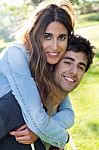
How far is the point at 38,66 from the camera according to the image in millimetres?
2795

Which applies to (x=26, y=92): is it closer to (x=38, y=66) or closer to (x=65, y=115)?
(x=38, y=66)

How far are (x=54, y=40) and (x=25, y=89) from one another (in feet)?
1.49

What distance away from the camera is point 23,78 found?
2.69 meters

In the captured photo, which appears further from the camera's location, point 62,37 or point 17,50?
point 62,37

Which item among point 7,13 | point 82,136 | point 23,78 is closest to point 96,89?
point 82,136

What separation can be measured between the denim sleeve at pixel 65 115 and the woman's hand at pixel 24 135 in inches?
12.8

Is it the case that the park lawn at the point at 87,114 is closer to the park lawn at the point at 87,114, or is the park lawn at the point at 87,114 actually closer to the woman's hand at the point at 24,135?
the park lawn at the point at 87,114

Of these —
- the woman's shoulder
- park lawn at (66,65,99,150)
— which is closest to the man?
the woman's shoulder

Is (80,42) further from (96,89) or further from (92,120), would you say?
(96,89)

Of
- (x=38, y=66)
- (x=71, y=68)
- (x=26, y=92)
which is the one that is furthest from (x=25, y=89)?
(x=71, y=68)

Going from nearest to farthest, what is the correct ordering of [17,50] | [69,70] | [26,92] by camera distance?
[26,92]
[17,50]
[69,70]

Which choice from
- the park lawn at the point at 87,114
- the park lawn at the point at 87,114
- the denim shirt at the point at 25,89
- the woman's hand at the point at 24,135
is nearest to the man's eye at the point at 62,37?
the denim shirt at the point at 25,89

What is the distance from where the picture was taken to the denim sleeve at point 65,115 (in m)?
3.08

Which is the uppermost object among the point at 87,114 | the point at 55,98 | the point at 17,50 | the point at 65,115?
the point at 17,50
